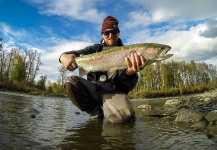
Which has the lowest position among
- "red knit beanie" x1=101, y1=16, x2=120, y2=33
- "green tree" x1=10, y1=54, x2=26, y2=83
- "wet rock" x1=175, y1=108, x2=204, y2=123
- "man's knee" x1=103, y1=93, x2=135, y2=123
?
"wet rock" x1=175, y1=108, x2=204, y2=123

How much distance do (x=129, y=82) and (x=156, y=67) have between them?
61443 millimetres

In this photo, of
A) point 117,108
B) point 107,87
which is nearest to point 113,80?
point 107,87

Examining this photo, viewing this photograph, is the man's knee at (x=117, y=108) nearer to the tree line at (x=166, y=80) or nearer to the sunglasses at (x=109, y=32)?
the sunglasses at (x=109, y=32)

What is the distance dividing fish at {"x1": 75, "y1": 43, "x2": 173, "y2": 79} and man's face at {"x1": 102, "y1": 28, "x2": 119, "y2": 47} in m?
0.79

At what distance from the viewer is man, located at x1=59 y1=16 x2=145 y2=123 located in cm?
451

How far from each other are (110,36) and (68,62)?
1.23 m

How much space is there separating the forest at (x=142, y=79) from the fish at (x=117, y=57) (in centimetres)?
2953

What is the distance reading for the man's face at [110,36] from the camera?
4640mm

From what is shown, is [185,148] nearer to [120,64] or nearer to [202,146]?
[202,146]

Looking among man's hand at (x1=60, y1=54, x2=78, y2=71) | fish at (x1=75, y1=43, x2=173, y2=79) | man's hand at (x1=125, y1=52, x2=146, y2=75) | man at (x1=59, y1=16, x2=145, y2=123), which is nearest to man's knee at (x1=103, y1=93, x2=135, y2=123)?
man at (x1=59, y1=16, x2=145, y2=123)

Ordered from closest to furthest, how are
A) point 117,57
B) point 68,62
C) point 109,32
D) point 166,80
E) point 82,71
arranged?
point 117,57, point 68,62, point 82,71, point 109,32, point 166,80

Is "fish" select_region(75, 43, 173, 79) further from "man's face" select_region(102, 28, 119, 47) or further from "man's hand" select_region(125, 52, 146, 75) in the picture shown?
"man's face" select_region(102, 28, 119, 47)

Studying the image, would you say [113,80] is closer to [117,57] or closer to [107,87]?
[107,87]

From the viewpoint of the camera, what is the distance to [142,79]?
6738cm
